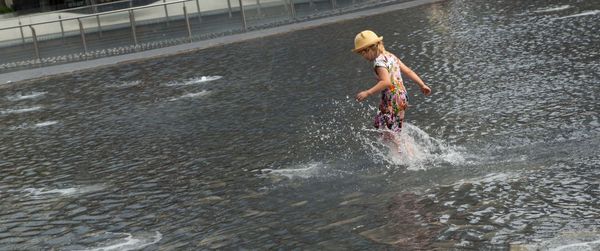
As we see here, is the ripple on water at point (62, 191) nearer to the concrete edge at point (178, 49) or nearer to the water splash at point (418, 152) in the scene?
the water splash at point (418, 152)

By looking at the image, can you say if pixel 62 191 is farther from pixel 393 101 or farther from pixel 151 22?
pixel 151 22

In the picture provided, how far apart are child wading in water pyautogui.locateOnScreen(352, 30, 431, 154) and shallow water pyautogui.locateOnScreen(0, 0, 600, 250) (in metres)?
0.31

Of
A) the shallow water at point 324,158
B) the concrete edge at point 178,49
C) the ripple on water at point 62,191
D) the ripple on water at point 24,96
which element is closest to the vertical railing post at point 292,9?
the concrete edge at point 178,49

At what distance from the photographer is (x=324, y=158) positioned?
9.48 meters

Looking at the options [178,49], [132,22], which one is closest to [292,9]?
[132,22]

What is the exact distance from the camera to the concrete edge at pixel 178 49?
23547 millimetres

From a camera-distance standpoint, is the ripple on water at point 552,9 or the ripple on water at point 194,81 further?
the ripple on water at point 552,9

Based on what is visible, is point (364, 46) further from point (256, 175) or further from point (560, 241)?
point (560, 241)

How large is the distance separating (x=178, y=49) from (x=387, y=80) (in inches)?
670

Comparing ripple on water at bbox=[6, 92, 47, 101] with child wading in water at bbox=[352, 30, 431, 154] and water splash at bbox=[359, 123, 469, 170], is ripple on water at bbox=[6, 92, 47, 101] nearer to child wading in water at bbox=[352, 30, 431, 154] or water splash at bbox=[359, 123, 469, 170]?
water splash at bbox=[359, 123, 469, 170]

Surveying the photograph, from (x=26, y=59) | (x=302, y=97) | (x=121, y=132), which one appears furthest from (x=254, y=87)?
(x=26, y=59)

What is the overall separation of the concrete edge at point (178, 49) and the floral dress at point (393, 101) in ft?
51.5

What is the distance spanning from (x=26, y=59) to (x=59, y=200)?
61.9 feet

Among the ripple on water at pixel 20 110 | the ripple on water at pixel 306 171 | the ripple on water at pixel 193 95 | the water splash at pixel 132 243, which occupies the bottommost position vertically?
the ripple on water at pixel 20 110
